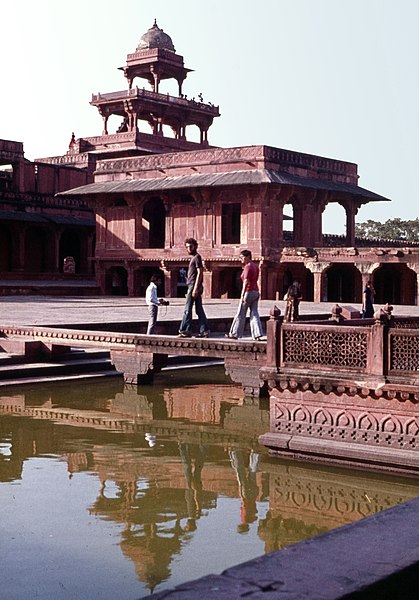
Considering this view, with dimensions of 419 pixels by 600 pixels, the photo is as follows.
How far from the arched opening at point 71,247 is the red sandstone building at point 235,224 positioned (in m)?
7.36

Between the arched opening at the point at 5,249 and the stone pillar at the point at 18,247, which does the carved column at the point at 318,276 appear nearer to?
the stone pillar at the point at 18,247

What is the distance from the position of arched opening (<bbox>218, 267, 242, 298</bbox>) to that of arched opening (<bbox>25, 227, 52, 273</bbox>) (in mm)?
11317

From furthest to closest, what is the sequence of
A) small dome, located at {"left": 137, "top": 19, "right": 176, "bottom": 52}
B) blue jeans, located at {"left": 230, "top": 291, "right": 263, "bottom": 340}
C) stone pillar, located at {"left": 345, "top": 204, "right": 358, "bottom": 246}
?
1. small dome, located at {"left": 137, "top": 19, "right": 176, "bottom": 52}
2. stone pillar, located at {"left": 345, "top": 204, "right": 358, "bottom": 246}
3. blue jeans, located at {"left": 230, "top": 291, "right": 263, "bottom": 340}

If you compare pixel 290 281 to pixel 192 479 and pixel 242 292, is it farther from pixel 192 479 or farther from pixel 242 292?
pixel 192 479

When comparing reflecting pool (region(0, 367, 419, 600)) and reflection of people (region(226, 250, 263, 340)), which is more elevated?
reflection of people (region(226, 250, 263, 340))

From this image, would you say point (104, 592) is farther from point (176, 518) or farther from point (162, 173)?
point (162, 173)

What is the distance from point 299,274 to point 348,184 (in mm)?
4505

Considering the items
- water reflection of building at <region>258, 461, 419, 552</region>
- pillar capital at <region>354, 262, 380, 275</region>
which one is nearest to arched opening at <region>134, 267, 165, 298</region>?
pillar capital at <region>354, 262, 380, 275</region>

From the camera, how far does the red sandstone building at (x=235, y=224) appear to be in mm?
27906

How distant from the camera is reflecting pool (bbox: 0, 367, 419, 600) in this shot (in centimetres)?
548

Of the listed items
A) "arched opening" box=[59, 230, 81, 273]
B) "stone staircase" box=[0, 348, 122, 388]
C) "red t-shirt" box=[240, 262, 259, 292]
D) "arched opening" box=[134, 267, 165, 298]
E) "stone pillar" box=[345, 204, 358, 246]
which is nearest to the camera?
"red t-shirt" box=[240, 262, 259, 292]

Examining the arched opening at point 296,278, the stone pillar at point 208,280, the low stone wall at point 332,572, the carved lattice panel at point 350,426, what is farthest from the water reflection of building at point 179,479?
the stone pillar at point 208,280

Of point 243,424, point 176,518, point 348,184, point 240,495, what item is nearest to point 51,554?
point 176,518

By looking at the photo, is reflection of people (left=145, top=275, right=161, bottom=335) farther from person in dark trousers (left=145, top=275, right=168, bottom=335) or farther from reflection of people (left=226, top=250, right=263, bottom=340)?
reflection of people (left=226, top=250, right=263, bottom=340)
